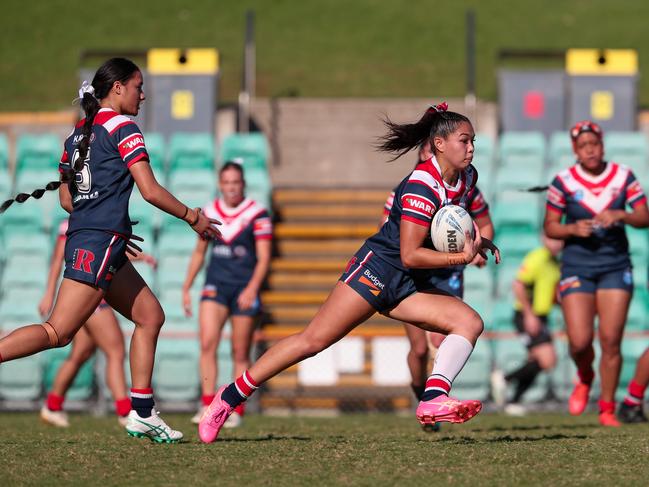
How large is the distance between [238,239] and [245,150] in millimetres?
5033

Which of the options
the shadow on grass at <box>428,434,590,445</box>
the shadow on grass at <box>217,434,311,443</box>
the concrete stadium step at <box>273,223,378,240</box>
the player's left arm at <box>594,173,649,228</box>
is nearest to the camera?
the shadow on grass at <box>428,434,590,445</box>

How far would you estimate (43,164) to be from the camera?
48.9 feet

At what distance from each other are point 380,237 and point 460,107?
10947 millimetres

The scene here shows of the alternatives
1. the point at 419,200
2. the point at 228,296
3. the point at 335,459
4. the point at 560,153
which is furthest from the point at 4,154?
the point at 335,459

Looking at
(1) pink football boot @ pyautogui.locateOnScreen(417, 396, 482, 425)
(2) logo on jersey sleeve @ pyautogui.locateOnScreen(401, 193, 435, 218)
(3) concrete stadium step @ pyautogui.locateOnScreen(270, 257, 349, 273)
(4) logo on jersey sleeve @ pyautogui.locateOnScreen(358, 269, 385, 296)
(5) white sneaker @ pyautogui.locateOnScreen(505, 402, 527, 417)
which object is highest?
(2) logo on jersey sleeve @ pyautogui.locateOnScreen(401, 193, 435, 218)

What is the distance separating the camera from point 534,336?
40.2ft

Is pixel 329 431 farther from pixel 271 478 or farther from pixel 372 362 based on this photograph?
pixel 372 362

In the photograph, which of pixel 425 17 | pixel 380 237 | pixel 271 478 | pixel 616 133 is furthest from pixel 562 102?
pixel 271 478

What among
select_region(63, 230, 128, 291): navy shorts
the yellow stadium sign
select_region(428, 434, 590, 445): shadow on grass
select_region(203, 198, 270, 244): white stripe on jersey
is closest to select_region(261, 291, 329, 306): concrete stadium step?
select_region(203, 198, 270, 244): white stripe on jersey

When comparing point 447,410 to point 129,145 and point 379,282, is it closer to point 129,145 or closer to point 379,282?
point 379,282

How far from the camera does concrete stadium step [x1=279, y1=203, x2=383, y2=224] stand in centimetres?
1505

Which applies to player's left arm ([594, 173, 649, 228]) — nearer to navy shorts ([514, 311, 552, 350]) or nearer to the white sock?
the white sock

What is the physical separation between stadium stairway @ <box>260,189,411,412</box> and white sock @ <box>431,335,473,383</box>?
→ 599cm

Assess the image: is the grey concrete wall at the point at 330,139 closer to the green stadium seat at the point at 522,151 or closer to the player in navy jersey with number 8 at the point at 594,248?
the green stadium seat at the point at 522,151
